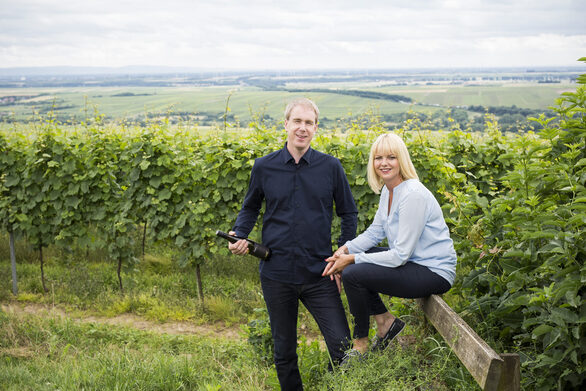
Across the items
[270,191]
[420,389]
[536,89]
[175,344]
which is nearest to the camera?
[420,389]

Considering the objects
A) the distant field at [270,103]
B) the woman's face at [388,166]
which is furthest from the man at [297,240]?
the distant field at [270,103]

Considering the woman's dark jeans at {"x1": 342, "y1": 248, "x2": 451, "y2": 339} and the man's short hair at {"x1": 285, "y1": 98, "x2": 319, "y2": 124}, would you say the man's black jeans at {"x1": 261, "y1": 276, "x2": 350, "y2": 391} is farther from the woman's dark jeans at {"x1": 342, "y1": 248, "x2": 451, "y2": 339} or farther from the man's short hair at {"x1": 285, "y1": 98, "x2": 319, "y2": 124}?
the man's short hair at {"x1": 285, "y1": 98, "x2": 319, "y2": 124}

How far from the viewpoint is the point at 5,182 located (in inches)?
320

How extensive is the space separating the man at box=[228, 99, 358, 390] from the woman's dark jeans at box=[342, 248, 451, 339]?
22 cm

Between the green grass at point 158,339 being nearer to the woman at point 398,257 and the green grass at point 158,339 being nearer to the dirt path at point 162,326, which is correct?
the dirt path at point 162,326

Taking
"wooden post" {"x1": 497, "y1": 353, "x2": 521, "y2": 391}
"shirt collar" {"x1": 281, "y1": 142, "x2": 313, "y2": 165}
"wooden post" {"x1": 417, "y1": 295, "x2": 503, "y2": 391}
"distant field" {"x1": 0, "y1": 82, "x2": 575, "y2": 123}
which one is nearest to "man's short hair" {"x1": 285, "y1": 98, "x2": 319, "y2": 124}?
"shirt collar" {"x1": 281, "y1": 142, "x2": 313, "y2": 165}

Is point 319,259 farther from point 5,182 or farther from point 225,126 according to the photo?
point 5,182

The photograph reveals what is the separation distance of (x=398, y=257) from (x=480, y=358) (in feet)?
2.93

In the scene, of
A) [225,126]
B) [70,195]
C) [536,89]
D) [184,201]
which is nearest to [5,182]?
[70,195]

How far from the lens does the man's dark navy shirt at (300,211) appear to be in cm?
365

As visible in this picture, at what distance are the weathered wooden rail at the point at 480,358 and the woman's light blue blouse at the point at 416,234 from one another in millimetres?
358

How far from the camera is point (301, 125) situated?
3.58m

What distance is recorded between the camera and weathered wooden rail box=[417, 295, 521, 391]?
2.53 m

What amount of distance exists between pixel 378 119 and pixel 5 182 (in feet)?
20.8
